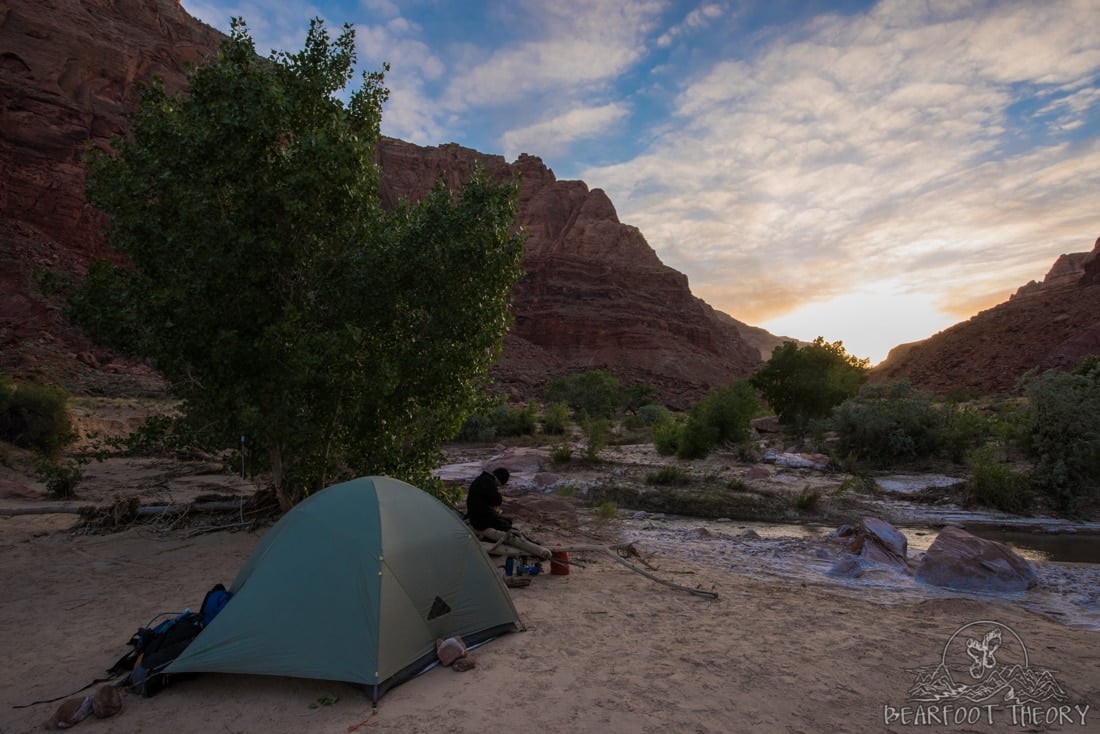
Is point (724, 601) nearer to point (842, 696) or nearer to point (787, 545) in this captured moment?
point (842, 696)

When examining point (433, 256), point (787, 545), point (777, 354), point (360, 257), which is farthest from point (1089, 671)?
point (777, 354)

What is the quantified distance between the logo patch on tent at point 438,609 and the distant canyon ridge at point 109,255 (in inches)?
658

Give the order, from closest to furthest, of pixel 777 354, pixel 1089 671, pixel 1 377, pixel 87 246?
pixel 1089 671 < pixel 1 377 < pixel 777 354 < pixel 87 246

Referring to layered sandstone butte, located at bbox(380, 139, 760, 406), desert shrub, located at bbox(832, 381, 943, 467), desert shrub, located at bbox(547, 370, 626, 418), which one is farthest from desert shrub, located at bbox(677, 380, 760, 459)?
layered sandstone butte, located at bbox(380, 139, 760, 406)

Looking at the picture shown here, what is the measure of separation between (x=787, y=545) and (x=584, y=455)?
12.3 metres

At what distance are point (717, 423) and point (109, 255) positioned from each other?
5412 cm

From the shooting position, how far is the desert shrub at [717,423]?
24734mm

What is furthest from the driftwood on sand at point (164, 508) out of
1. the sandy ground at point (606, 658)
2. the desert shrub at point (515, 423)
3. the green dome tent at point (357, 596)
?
the desert shrub at point (515, 423)

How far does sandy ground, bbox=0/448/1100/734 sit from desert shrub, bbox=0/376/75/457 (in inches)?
444

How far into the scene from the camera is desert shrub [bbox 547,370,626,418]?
52281 millimetres

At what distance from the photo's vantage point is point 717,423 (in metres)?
25.8

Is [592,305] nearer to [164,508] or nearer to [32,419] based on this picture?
[32,419]

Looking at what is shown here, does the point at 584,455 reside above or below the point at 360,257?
below

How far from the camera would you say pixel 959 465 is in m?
20.0
